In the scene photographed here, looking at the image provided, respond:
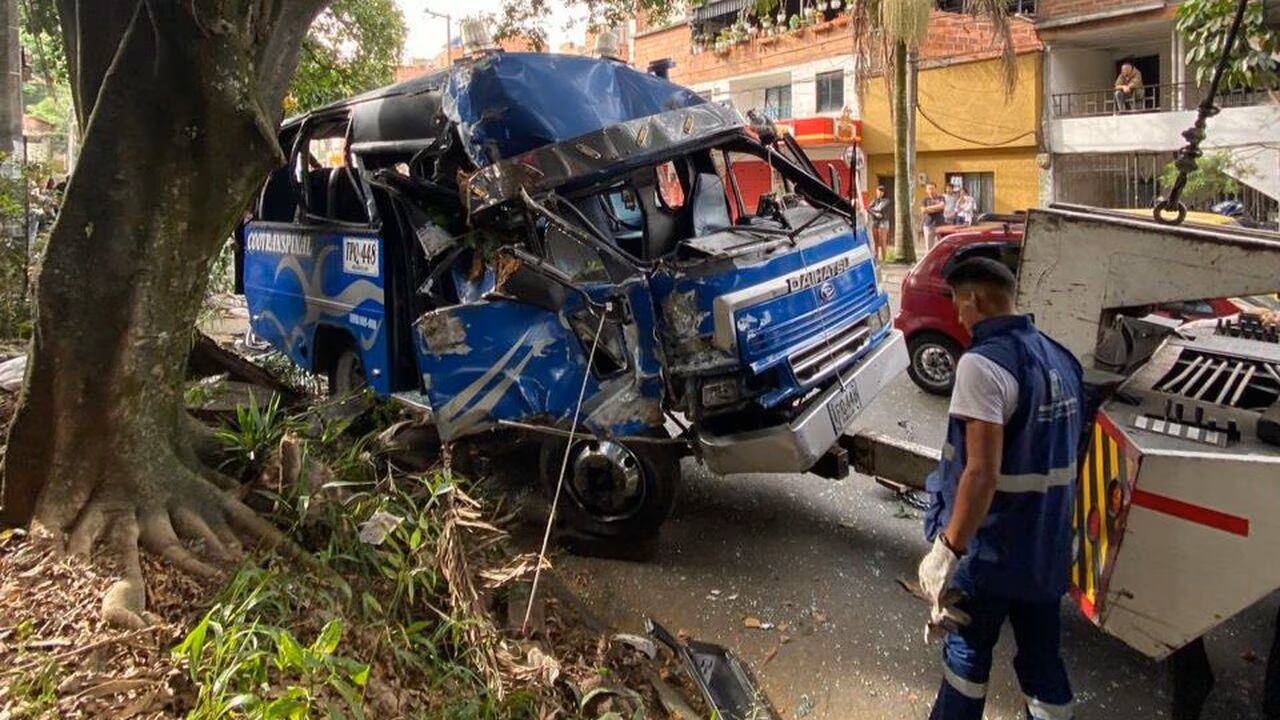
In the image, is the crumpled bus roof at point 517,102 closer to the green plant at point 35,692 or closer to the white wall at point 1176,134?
the green plant at point 35,692

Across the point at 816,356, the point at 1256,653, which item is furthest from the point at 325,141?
the point at 1256,653

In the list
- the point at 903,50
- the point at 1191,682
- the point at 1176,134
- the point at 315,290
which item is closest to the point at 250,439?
the point at 315,290

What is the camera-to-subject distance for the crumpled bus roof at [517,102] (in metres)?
4.30

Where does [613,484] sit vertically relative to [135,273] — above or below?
below

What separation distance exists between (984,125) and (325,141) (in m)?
16.4

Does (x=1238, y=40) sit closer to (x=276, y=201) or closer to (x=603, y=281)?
(x=603, y=281)

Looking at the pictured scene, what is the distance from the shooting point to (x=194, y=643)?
257 centimetres

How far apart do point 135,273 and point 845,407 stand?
10.1 feet

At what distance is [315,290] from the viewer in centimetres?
578

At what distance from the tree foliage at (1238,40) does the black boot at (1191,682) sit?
3835 millimetres

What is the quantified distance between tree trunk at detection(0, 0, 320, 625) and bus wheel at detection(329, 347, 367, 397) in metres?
2.38

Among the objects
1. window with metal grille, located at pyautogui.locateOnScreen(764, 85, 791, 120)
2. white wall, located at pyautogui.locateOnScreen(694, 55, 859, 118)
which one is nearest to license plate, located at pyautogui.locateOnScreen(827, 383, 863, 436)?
white wall, located at pyautogui.locateOnScreen(694, 55, 859, 118)

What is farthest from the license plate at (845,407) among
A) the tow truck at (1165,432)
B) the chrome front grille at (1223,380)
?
the chrome front grille at (1223,380)

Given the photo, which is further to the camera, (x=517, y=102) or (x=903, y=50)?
(x=903, y=50)
